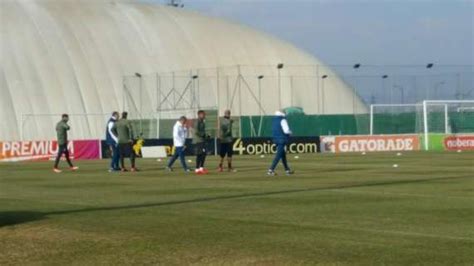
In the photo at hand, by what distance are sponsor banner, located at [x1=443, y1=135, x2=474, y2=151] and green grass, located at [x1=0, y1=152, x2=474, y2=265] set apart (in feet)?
103

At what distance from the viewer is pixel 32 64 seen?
65.4 m

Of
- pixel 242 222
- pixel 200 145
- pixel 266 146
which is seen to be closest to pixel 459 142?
pixel 266 146

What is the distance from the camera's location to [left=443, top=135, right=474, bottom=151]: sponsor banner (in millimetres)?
53812

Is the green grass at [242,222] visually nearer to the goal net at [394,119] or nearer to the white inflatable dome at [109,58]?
the goal net at [394,119]

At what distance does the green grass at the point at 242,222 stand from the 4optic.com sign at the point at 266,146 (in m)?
26.5

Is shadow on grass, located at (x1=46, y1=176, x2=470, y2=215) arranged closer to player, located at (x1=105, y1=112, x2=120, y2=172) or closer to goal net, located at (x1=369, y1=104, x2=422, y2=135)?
player, located at (x1=105, y1=112, x2=120, y2=172)

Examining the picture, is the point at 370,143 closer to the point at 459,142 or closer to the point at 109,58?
the point at 459,142

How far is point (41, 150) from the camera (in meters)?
49.2

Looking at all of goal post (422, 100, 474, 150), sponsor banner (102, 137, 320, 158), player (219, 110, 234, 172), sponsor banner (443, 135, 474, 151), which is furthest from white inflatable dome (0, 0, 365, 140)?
player (219, 110, 234, 172)

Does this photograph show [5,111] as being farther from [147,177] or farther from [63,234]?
[63,234]

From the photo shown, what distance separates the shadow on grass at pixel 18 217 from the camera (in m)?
13.5

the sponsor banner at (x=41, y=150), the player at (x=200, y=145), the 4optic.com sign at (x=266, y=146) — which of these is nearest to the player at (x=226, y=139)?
the player at (x=200, y=145)

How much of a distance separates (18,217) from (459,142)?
141 ft

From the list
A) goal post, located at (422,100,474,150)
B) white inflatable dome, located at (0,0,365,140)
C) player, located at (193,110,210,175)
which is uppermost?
white inflatable dome, located at (0,0,365,140)
